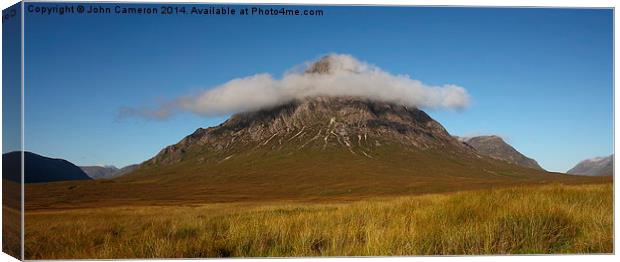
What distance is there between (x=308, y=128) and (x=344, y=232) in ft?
115

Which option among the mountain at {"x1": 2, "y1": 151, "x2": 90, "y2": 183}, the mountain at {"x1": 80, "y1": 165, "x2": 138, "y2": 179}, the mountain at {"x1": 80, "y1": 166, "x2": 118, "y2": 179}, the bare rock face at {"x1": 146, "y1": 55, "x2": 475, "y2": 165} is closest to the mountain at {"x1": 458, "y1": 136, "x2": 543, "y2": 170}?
the bare rock face at {"x1": 146, "y1": 55, "x2": 475, "y2": 165}

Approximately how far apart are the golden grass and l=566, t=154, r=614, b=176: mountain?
0.59 m

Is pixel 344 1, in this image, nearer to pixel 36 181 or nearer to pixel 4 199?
pixel 36 181

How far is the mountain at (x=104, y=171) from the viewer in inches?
413

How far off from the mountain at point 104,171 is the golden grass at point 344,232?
74 cm

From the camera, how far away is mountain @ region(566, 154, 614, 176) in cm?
1097

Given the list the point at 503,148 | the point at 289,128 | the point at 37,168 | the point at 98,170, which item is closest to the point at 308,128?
the point at 289,128

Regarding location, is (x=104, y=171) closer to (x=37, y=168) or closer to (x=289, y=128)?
(x=37, y=168)

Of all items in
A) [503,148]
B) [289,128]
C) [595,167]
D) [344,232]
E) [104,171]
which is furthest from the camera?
[289,128]

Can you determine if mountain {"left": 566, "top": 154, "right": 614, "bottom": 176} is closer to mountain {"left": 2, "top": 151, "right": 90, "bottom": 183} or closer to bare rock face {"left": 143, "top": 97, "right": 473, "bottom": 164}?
bare rock face {"left": 143, "top": 97, "right": 473, "bottom": 164}

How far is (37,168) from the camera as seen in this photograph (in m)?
9.84

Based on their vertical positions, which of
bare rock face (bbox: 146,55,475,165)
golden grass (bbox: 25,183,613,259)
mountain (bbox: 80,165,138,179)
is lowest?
golden grass (bbox: 25,183,613,259)

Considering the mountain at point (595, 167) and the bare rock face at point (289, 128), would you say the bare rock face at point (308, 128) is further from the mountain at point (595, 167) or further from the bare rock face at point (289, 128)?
the mountain at point (595, 167)

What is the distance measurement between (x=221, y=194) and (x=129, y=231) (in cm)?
672
